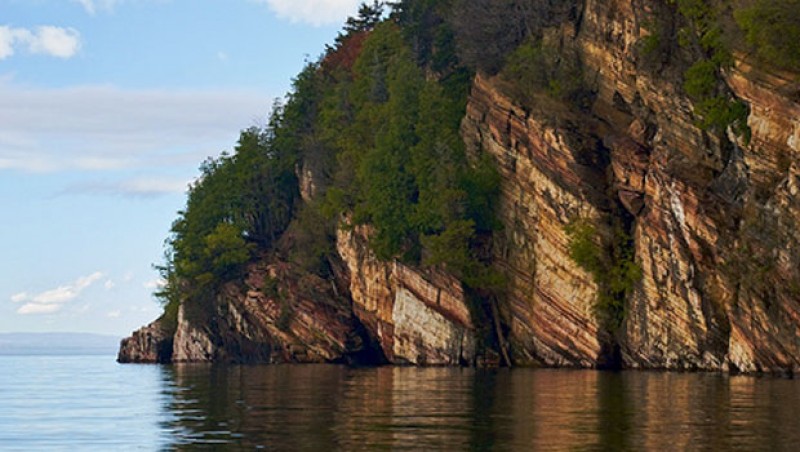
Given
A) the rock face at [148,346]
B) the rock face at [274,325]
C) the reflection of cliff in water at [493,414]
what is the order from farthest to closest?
the rock face at [148,346] → the rock face at [274,325] → the reflection of cliff in water at [493,414]

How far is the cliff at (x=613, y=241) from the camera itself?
210 ft

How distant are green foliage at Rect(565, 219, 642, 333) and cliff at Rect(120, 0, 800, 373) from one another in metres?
0.16

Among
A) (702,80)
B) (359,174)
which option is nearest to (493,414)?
(702,80)

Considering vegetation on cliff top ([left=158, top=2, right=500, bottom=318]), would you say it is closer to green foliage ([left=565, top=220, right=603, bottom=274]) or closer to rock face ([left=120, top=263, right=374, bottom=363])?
rock face ([left=120, top=263, right=374, bottom=363])

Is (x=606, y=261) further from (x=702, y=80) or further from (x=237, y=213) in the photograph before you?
(x=237, y=213)

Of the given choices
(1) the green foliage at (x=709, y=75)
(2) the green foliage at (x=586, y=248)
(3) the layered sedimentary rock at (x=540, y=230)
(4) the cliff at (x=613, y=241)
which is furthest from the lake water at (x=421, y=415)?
(3) the layered sedimentary rock at (x=540, y=230)

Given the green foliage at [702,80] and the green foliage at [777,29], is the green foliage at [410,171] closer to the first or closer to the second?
the green foliage at [702,80]

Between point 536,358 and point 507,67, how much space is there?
68.9 feet

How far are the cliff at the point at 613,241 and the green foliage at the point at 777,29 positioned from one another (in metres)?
1.18

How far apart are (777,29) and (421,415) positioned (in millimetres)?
33773

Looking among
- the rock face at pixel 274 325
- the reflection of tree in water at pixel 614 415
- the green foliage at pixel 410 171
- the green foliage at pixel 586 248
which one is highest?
the green foliage at pixel 410 171

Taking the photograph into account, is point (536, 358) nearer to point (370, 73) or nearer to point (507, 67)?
point (507, 67)

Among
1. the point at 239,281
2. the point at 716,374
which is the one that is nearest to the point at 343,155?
the point at 239,281

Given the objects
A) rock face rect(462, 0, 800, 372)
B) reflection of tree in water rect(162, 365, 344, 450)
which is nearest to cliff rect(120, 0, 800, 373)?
rock face rect(462, 0, 800, 372)
